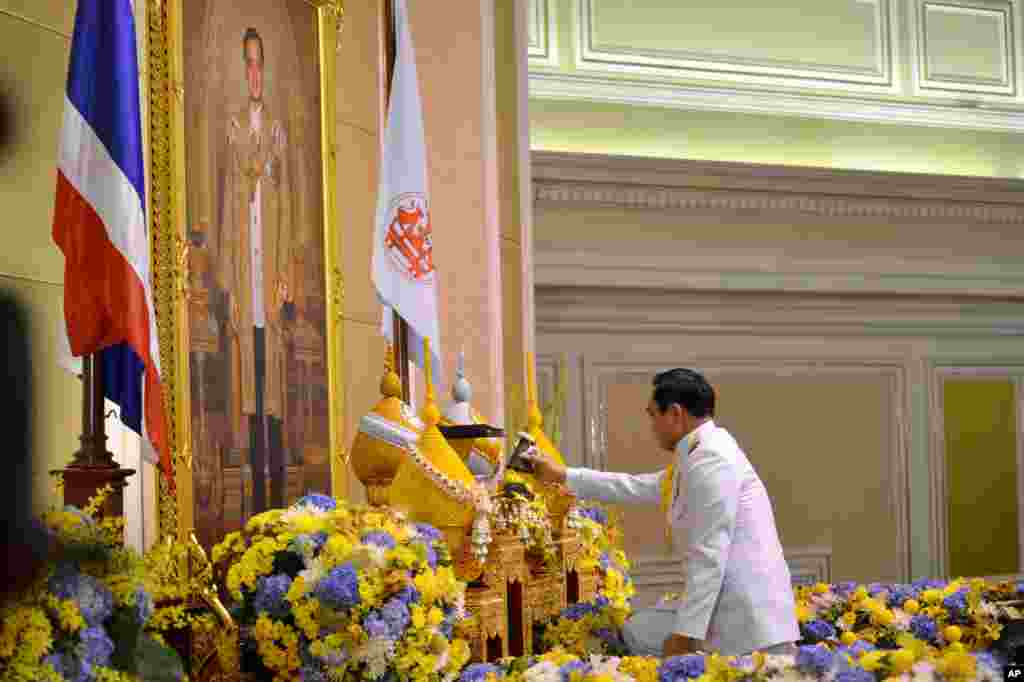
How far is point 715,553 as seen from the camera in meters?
3.48

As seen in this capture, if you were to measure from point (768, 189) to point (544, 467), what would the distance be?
391 cm

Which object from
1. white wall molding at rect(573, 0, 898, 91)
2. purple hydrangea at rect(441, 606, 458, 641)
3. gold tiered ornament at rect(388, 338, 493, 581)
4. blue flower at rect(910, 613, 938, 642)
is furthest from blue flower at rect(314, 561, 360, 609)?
white wall molding at rect(573, 0, 898, 91)

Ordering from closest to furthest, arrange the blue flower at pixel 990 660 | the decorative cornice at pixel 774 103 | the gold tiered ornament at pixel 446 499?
the blue flower at pixel 990 660 → the gold tiered ornament at pixel 446 499 → the decorative cornice at pixel 774 103

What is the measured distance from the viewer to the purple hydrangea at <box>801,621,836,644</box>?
12.4 feet

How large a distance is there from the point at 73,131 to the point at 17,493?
2478 millimetres

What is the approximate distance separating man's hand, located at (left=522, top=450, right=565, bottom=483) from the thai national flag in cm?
161

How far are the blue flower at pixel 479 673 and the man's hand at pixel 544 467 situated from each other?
58.4 inches

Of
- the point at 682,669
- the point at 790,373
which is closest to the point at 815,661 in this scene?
the point at 682,669

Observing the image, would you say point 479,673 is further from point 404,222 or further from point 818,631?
point 404,222

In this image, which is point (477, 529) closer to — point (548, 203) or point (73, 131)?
point (73, 131)

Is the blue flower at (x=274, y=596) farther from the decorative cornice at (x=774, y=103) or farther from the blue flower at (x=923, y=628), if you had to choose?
the decorative cornice at (x=774, y=103)

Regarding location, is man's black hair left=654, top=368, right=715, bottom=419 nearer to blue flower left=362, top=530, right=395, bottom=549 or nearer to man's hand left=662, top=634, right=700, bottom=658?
man's hand left=662, top=634, right=700, bottom=658

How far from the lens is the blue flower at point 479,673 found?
8.31ft

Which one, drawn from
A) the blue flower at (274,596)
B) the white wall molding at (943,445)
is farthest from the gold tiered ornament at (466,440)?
the white wall molding at (943,445)
